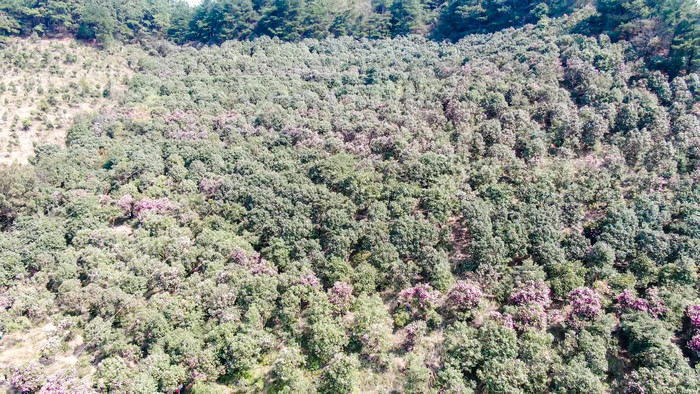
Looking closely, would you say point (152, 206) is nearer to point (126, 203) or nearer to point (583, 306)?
point (126, 203)

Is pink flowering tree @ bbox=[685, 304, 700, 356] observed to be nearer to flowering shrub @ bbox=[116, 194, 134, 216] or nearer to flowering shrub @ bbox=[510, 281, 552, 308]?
flowering shrub @ bbox=[510, 281, 552, 308]

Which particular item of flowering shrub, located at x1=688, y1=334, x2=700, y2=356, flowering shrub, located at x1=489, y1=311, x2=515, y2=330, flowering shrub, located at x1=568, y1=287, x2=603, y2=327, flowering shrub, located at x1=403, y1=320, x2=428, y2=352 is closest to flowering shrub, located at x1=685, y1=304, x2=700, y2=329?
flowering shrub, located at x1=688, y1=334, x2=700, y2=356

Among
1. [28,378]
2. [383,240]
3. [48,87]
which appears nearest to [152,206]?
[28,378]

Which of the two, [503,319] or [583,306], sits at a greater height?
[583,306]

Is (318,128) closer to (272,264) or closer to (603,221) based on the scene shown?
(272,264)

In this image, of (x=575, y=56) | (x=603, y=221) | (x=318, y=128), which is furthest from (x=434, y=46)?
(x=603, y=221)
